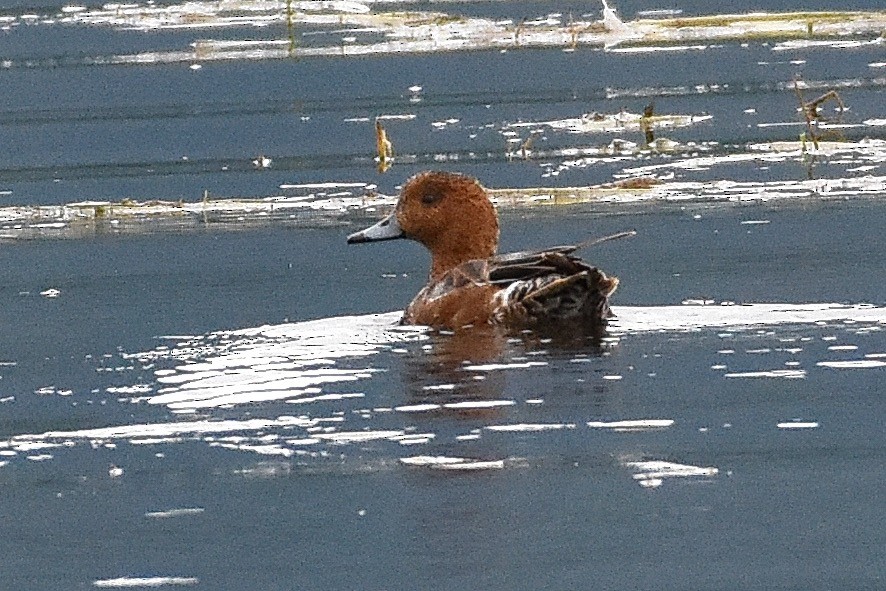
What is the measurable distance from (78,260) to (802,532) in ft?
25.7

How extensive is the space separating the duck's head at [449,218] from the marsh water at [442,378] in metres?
0.35

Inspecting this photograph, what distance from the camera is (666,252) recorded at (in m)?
13.6

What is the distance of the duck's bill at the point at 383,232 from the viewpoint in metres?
12.1

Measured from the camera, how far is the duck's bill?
1211 cm

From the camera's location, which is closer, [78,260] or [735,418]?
[735,418]

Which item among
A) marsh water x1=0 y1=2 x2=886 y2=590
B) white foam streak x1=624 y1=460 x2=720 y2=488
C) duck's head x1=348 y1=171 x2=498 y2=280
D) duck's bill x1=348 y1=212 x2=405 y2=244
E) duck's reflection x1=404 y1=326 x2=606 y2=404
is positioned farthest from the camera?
duck's bill x1=348 y1=212 x2=405 y2=244

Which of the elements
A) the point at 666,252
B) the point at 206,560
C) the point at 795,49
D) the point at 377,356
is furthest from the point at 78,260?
the point at 795,49

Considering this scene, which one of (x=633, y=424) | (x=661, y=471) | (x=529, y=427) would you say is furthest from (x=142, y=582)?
(x=633, y=424)

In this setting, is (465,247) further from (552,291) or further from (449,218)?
(552,291)

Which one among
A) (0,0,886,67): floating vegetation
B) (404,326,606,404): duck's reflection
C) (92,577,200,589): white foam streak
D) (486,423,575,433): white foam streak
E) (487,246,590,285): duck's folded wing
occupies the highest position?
(487,246,590,285): duck's folded wing

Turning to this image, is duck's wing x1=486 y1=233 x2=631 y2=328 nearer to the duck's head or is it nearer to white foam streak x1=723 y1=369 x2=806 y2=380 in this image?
the duck's head

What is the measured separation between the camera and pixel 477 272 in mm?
11109

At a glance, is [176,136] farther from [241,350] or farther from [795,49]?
[241,350]

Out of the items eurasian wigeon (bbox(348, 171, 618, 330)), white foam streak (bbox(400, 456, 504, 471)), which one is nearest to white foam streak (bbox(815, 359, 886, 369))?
eurasian wigeon (bbox(348, 171, 618, 330))
